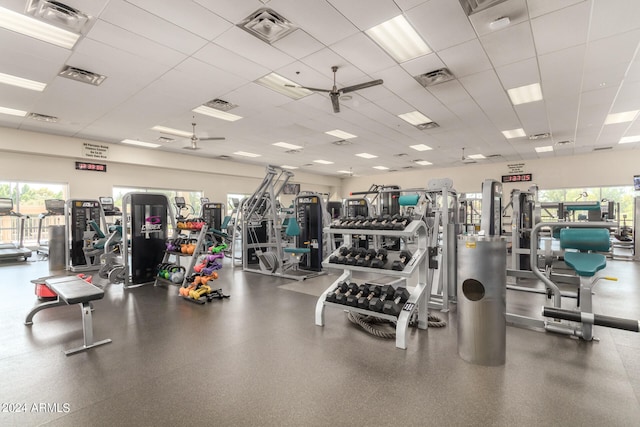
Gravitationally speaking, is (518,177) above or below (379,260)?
above

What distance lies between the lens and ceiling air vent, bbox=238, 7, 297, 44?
329 centimetres

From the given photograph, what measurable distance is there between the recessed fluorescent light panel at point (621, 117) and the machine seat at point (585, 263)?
5734 millimetres

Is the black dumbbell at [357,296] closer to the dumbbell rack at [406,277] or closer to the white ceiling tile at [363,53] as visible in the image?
the dumbbell rack at [406,277]

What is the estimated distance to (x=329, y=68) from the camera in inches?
176

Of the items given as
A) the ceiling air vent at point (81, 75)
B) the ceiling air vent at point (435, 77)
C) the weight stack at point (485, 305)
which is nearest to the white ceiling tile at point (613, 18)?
the ceiling air vent at point (435, 77)

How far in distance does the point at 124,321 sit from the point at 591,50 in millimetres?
6564

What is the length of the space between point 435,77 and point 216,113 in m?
4.38

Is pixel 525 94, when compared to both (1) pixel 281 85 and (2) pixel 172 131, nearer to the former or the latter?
(1) pixel 281 85

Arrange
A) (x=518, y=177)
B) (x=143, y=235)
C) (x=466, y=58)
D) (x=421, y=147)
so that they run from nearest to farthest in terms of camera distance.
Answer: (x=466, y=58)
(x=143, y=235)
(x=421, y=147)
(x=518, y=177)

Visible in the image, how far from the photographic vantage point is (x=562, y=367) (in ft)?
7.55

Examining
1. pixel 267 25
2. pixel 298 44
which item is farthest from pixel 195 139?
pixel 267 25

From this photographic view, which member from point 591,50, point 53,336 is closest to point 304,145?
point 591,50

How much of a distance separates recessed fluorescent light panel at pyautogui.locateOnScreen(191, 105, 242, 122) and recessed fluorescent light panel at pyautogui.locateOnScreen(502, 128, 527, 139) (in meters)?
6.70

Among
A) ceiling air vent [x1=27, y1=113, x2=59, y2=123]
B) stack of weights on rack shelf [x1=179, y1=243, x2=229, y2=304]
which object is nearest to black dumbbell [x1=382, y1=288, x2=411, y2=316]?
stack of weights on rack shelf [x1=179, y1=243, x2=229, y2=304]
